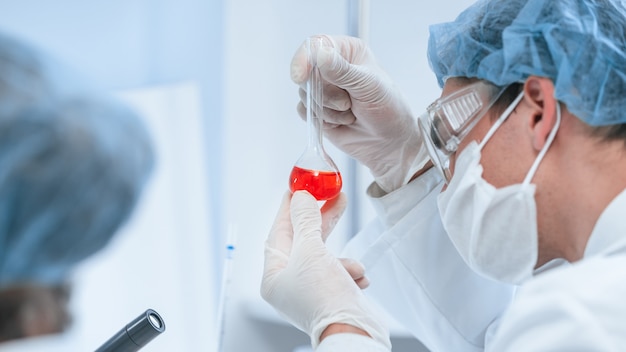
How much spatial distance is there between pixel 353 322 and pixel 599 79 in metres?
0.54

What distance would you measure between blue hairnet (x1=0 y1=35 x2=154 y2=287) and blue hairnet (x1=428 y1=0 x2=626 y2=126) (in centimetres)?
65

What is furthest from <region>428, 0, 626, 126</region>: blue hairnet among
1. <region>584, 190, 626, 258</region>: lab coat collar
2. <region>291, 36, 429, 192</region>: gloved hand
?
<region>291, 36, 429, 192</region>: gloved hand

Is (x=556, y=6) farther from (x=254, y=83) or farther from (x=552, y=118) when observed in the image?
(x=254, y=83)

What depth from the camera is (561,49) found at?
0.98 metres

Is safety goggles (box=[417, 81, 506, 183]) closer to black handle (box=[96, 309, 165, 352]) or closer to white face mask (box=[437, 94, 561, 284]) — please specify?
white face mask (box=[437, 94, 561, 284])

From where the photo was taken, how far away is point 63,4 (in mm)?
1260

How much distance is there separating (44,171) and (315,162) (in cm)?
46

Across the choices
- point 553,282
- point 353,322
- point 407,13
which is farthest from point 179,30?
point 553,282

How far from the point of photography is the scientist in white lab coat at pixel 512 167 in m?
0.95

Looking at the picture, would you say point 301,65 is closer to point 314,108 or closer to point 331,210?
point 314,108

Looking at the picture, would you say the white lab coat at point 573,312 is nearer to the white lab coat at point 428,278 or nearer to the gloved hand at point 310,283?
the gloved hand at point 310,283

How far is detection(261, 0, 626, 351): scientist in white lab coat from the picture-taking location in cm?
95

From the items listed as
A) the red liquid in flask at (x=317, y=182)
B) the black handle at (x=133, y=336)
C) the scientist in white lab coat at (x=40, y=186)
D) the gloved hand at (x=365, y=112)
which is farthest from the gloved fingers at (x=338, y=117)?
the black handle at (x=133, y=336)

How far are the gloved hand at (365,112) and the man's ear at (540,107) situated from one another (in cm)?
34
